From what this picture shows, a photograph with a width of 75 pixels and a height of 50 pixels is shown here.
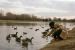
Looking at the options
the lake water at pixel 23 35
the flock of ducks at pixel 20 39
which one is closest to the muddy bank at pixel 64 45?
the lake water at pixel 23 35

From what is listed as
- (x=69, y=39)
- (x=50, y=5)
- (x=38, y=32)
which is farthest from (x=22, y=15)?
(x=38, y=32)

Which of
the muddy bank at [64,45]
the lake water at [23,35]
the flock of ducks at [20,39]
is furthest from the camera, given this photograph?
the flock of ducks at [20,39]

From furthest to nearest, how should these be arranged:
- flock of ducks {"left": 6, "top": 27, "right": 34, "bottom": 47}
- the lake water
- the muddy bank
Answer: flock of ducks {"left": 6, "top": 27, "right": 34, "bottom": 47}, the lake water, the muddy bank

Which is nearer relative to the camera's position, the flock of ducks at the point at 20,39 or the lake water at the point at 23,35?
the lake water at the point at 23,35

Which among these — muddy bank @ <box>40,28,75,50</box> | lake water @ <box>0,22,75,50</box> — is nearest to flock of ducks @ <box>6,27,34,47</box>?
lake water @ <box>0,22,75,50</box>

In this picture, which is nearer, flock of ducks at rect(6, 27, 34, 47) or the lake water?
the lake water

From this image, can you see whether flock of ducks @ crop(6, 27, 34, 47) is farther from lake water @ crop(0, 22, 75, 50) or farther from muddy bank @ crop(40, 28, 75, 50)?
muddy bank @ crop(40, 28, 75, 50)

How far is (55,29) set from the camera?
15.2 feet

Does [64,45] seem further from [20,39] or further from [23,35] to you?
[23,35]

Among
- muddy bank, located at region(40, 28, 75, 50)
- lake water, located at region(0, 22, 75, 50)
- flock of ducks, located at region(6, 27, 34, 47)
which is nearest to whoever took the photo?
muddy bank, located at region(40, 28, 75, 50)

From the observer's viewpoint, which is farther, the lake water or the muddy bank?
the lake water

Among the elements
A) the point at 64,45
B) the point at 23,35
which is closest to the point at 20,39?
the point at 23,35

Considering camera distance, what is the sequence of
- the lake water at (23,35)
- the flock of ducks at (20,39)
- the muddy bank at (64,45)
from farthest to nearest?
the flock of ducks at (20,39) < the lake water at (23,35) < the muddy bank at (64,45)

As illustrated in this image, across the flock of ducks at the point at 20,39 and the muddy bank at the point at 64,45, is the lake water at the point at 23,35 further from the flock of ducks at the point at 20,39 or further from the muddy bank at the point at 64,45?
the muddy bank at the point at 64,45
